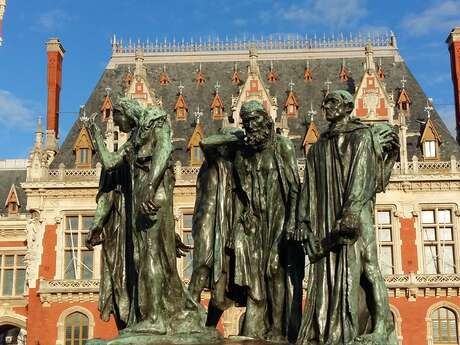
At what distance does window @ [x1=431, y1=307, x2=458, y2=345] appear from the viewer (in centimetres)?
2950

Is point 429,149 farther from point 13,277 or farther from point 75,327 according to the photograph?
point 13,277

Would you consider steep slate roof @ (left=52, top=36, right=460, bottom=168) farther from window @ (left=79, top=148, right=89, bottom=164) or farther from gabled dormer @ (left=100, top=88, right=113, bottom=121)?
gabled dormer @ (left=100, top=88, right=113, bottom=121)

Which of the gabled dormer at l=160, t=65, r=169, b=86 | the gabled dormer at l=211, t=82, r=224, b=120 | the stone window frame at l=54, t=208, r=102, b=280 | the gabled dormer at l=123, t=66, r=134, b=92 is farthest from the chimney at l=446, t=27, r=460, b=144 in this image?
the stone window frame at l=54, t=208, r=102, b=280

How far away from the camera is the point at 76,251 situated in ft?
101

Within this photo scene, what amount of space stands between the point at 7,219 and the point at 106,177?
27867 millimetres

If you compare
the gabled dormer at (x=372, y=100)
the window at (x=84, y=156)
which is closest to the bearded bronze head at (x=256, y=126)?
the gabled dormer at (x=372, y=100)

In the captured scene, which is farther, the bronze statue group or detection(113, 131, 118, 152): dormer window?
detection(113, 131, 118, 152): dormer window

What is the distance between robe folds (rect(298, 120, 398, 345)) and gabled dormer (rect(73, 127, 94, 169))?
83.5ft

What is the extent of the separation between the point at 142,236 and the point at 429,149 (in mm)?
25898

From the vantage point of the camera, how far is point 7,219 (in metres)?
34.6

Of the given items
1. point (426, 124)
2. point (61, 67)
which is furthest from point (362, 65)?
point (61, 67)

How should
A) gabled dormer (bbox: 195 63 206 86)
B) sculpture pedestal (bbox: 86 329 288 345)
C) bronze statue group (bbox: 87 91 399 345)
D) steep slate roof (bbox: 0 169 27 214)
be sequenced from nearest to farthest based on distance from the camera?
sculpture pedestal (bbox: 86 329 288 345) → bronze statue group (bbox: 87 91 399 345) → gabled dormer (bbox: 195 63 206 86) → steep slate roof (bbox: 0 169 27 214)

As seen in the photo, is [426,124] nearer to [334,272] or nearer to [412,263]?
[412,263]

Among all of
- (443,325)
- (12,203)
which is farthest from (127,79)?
(443,325)
